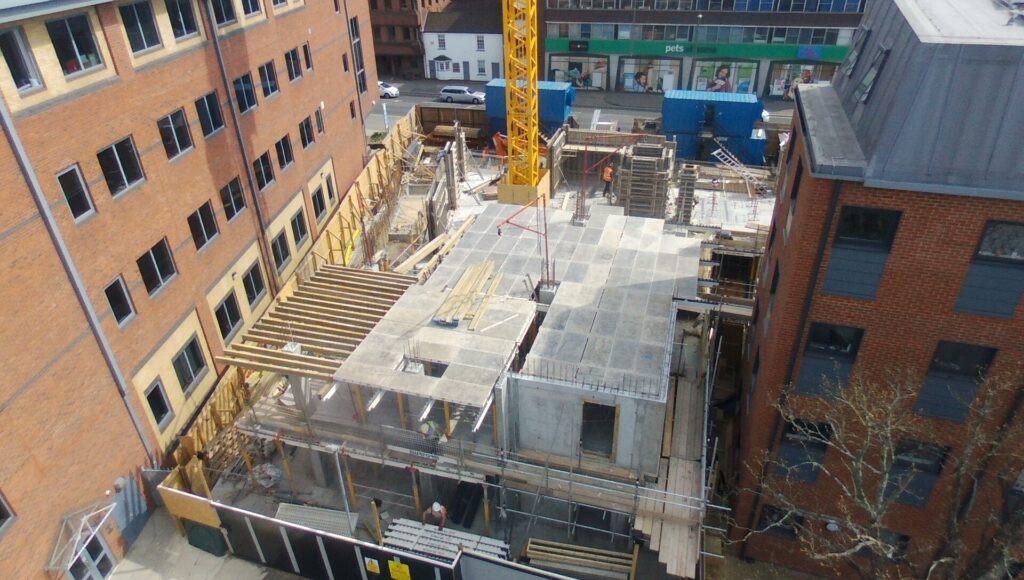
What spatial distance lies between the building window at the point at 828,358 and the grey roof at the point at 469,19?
6237 centimetres

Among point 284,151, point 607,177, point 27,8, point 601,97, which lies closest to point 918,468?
point 27,8

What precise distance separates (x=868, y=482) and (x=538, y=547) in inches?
407

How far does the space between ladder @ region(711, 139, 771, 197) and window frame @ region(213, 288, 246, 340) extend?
102 feet

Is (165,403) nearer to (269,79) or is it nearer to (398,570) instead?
(398,570)

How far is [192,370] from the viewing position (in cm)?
2397

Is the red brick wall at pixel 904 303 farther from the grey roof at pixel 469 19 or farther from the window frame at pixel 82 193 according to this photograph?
the grey roof at pixel 469 19

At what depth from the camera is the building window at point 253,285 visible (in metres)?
28.0

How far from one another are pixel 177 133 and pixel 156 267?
193 inches

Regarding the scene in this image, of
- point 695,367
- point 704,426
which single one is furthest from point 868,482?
point 695,367

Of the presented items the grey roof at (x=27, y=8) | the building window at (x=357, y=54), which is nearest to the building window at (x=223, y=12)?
the grey roof at (x=27, y=8)

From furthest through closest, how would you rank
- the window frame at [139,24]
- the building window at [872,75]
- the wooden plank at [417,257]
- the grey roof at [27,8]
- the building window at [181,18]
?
1. the wooden plank at [417,257]
2. the building window at [181,18]
3. the window frame at [139,24]
4. the building window at [872,75]
5. the grey roof at [27,8]

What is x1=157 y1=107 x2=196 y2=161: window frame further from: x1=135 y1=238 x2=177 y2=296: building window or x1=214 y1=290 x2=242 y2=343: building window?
x1=214 y1=290 x2=242 y2=343: building window

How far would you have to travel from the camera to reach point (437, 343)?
19.8m

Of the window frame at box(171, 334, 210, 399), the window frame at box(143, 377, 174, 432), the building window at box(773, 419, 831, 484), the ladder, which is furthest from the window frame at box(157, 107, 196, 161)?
the ladder
